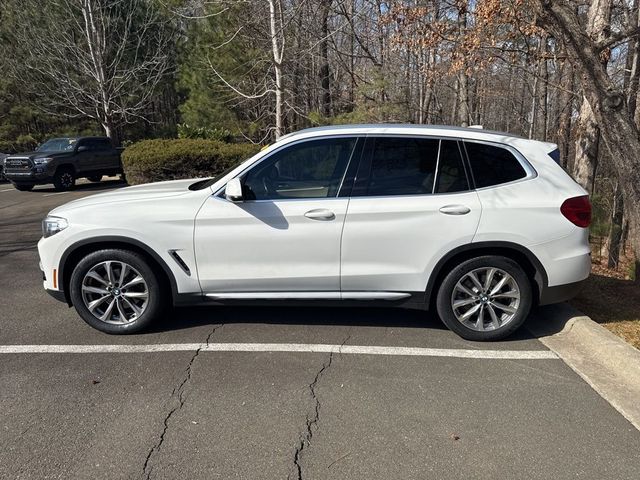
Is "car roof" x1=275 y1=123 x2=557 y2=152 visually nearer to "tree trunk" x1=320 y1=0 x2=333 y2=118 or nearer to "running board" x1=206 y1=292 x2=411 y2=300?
"running board" x1=206 y1=292 x2=411 y2=300

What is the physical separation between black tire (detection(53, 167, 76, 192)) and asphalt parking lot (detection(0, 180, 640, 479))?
12.4 meters

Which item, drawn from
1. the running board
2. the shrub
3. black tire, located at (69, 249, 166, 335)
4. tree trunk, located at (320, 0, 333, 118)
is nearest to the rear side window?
the shrub

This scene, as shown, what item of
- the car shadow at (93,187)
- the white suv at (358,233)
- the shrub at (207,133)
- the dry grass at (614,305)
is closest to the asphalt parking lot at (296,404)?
the white suv at (358,233)

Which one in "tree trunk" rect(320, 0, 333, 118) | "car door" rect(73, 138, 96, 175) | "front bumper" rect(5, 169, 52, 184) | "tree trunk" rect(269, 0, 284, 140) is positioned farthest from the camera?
"tree trunk" rect(320, 0, 333, 118)

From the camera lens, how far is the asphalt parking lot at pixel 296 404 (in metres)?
2.60

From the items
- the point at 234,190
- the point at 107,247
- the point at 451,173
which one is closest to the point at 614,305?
the point at 451,173

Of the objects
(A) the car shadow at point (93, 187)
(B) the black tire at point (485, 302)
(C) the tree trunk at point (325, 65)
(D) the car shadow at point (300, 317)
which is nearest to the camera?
(B) the black tire at point (485, 302)

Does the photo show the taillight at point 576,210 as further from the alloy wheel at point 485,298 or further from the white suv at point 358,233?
the alloy wheel at point 485,298

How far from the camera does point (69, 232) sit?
13.2 feet

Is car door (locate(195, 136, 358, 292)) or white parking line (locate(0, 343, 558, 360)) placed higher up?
car door (locate(195, 136, 358, 292))

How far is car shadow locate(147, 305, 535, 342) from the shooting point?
4398mm

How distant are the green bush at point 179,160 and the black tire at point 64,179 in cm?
383

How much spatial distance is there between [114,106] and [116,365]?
22651mm

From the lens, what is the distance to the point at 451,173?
3963mm
